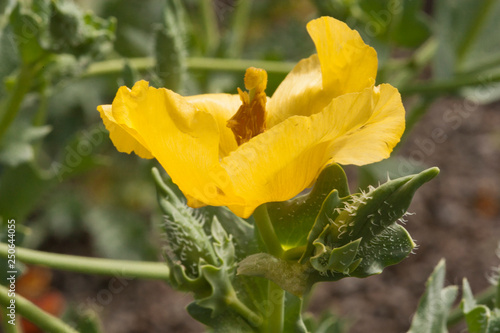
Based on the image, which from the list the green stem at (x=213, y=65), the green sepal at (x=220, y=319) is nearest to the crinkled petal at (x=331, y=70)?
the green sepal at (x=220, y=319)

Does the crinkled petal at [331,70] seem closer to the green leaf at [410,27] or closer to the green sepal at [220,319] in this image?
the green sepal at [220,319]

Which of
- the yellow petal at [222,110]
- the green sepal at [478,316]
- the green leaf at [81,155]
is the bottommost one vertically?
the green leaf at [81,155]

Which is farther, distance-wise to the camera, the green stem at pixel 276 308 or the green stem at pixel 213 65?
the green stem at pixel 213 65

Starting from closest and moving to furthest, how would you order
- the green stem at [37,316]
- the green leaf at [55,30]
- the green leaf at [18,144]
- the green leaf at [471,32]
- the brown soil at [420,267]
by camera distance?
the green stem at [37,316] < the green leaf at [55,30] < the green leaf at [18,144] < the green leaf at [471,32] < the brown soil at [420,267]

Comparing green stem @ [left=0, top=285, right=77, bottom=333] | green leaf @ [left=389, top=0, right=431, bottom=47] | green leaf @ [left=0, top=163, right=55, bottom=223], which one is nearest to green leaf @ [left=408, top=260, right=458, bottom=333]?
green stem @ [left=0, top=285, right=77, bottom=333]

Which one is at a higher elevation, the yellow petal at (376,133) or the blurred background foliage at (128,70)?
the yellow petal at (376,133)

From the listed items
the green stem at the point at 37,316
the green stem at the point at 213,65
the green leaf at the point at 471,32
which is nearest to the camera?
the green stem at the point at 37,316

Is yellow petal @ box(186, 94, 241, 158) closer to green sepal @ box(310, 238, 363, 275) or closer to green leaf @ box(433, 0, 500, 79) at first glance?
green sepal @ box(310, 238, 363, 275)
